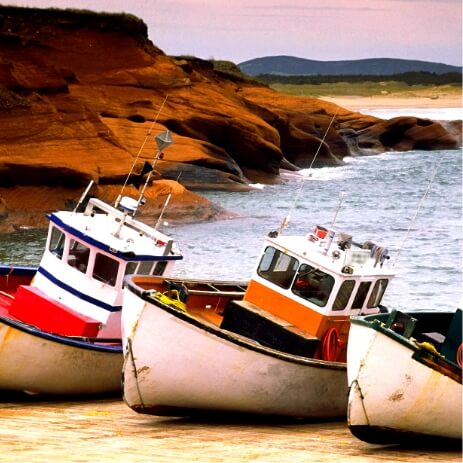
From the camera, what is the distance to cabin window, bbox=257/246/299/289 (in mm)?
15141

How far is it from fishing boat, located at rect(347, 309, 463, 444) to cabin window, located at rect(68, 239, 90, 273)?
17.2ft

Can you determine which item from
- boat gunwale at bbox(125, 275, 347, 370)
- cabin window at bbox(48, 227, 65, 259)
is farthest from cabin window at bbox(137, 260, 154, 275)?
boat gunwale at bbox(125, 275, 347, 370)

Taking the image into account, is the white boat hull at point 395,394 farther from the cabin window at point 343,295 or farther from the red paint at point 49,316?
the red paint at point 49,316

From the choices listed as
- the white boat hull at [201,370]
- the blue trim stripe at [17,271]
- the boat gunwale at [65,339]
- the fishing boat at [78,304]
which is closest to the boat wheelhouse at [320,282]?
the white boat hull at [201,370]

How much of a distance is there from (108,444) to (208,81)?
4962 cm

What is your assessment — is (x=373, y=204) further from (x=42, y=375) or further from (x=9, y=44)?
(x=42, y=375)

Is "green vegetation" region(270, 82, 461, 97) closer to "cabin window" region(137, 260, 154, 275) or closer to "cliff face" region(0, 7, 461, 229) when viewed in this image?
"cliff face" region(0, 7, 461, 229)

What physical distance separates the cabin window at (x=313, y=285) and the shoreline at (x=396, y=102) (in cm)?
13671

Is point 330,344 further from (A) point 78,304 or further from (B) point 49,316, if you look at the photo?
(B) point 49,316

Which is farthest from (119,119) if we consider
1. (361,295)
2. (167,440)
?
(167,440)

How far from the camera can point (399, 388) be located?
39.5 ft

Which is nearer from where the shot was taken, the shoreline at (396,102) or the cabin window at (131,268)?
the cabin window at (131,268)

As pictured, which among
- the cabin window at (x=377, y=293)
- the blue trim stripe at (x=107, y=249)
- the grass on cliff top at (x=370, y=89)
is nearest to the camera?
the cabin window at (x=377, y=293)

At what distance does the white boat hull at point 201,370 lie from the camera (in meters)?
13.3
